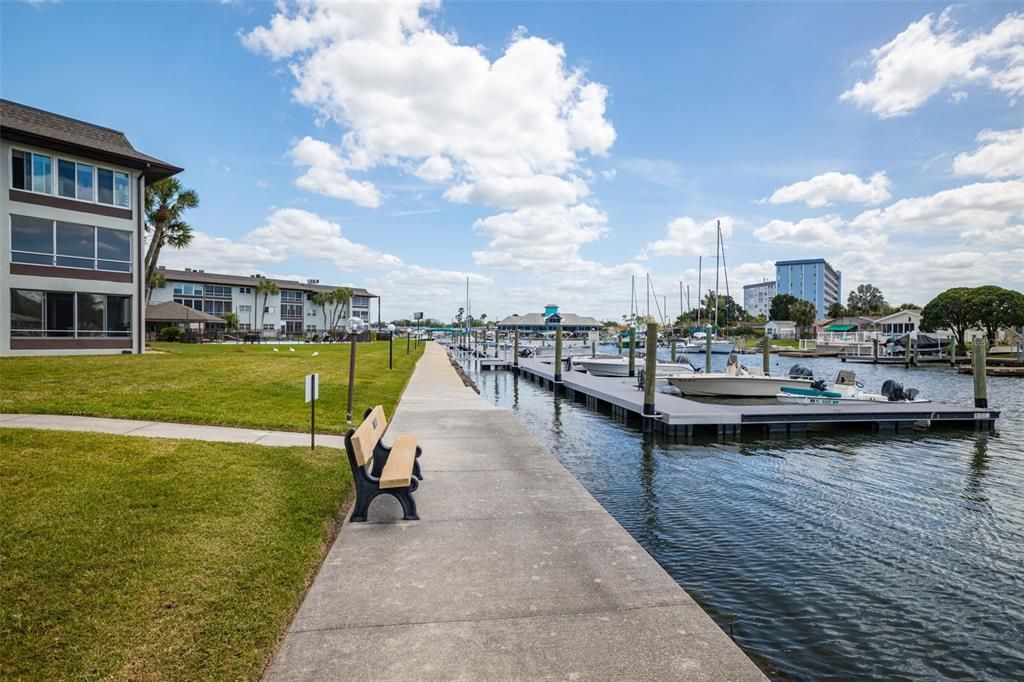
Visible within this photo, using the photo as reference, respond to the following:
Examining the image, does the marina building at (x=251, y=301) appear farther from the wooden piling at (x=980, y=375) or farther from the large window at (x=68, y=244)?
the wooden piling at (x=980, y=375)

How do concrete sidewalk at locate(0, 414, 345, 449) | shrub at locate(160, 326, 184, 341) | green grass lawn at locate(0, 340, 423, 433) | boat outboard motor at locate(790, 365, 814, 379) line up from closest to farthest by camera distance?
concrete sidewalk at locate(0, 414, 345, 449)
green grass lawn at locate(0, 340, 423, 433)
boat outboard motor at locate(790, 365, 814, 379)
shrub at locate(160, 326, 184, 341)

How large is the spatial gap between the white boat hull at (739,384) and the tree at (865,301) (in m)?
172

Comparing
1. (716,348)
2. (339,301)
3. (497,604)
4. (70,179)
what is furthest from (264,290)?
(497,604)

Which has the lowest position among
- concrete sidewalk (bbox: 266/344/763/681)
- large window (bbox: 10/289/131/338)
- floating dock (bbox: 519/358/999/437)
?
floating dock (bbox: 519/358/999/437)

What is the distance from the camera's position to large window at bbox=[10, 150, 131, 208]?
2561 centimetres

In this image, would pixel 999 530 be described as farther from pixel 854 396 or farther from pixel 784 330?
pixel 784 330

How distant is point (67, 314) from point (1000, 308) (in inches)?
3840

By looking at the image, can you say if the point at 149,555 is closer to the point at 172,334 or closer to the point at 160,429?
the point at 160,429

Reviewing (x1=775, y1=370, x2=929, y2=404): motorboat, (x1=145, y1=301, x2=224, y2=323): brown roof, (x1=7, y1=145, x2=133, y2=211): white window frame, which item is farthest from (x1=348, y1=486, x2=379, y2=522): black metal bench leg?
(x1=145, y1=301, x2=224, y2=323): brown roof

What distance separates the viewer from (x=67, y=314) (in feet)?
89.1

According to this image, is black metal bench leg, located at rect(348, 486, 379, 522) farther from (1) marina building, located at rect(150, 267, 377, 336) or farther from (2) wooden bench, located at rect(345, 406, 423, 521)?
(1) marina building, located at rect(150, 267, 377, 336)

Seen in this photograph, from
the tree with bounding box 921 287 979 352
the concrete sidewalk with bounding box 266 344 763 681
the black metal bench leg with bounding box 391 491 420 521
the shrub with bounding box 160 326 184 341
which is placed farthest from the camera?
the tree with bounding box 921 287 979 352

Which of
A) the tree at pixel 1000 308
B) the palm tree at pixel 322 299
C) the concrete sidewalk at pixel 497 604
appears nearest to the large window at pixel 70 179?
the concrete sidewalk at pixel 497 604

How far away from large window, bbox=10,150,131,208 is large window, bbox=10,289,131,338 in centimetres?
474
